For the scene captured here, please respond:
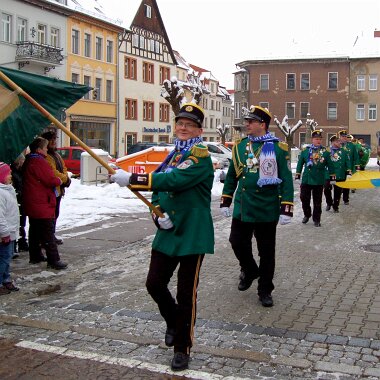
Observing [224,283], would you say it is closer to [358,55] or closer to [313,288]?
[313,288]

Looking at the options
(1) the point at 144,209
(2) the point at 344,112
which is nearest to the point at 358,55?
(2) the point at 344,112

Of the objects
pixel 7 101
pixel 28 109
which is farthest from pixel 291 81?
pixel 7 101

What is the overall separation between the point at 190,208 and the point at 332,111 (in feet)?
214

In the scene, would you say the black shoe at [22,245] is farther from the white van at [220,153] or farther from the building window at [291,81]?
the building window at [291,81]

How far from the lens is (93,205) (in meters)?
15.0

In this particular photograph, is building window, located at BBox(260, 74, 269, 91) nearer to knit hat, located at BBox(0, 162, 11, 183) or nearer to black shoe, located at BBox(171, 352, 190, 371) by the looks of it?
knit hat, located at BBox(0, 162, 11, 183)

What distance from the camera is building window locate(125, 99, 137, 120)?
50588mm

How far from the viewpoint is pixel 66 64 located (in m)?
42.1

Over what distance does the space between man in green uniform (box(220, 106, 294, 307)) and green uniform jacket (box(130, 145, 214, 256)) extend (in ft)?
5.66

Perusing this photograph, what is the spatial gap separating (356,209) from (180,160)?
1174cm

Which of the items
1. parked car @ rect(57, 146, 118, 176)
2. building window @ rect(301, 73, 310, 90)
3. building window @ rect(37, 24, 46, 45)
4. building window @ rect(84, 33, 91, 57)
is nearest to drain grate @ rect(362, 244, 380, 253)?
parked car @ rect(57, 146, 118, 176)

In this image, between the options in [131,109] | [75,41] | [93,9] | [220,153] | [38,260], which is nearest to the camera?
[38,260]

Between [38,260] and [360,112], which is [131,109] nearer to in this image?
[360,112]

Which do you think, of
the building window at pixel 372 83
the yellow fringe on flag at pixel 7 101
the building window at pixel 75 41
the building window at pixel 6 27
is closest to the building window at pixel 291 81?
the building window at pixel 372 83
